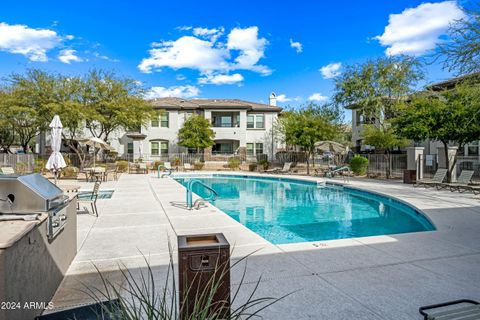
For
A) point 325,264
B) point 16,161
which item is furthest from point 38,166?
point 325,264

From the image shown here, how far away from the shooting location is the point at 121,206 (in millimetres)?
9641

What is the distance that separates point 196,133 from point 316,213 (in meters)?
19.9

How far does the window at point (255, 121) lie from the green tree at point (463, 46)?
83.2 ft

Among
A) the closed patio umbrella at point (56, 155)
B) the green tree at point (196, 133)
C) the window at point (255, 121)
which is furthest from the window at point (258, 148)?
the closed patio umbrella at point (56, 155)

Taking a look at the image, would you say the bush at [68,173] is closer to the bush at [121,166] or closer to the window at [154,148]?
the bush at [121,166]

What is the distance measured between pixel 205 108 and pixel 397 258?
28460 millimetres

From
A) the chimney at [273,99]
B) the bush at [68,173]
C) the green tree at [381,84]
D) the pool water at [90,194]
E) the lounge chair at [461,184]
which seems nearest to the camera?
the pool water at [90,194]

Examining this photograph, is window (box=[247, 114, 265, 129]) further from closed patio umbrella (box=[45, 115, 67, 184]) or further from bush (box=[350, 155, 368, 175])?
closed patio umbrella (box=[45, 115, 67, 184])

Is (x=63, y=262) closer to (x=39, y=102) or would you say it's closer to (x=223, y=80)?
(x=39, y=102)

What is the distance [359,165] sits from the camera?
21938mm

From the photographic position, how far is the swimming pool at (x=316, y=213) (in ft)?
27.6

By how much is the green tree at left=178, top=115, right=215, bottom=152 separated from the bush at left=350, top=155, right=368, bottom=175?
13908 millimetres

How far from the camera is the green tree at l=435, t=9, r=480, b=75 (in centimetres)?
737

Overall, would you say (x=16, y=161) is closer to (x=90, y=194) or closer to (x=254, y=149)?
(x=90, y=194)
